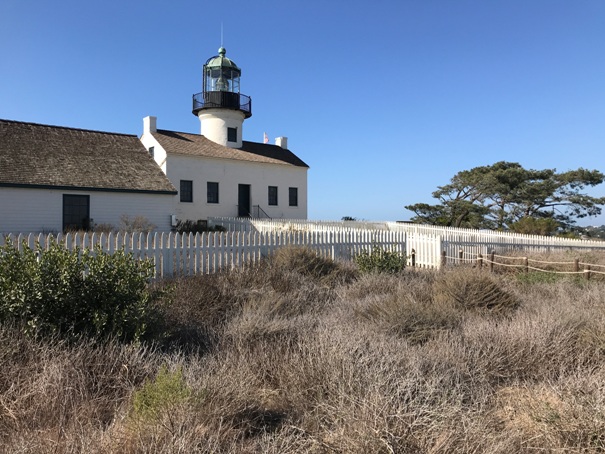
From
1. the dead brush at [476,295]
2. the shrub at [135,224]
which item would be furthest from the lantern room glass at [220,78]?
the dead brush at [476,295]

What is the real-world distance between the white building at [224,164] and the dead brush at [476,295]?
2063 centimetres

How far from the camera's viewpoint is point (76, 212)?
18.8 m

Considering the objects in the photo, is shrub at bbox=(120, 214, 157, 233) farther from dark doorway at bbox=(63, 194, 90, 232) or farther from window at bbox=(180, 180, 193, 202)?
window at bbox=(180, 180, 193, 202)

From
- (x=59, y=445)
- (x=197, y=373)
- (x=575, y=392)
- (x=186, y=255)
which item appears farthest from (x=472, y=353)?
(x=186, y=255)

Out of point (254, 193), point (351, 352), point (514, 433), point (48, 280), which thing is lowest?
point (514, 433)

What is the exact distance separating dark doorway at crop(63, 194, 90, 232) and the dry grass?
14.6 meters

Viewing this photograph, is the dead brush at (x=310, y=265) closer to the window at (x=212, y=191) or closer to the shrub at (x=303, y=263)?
the shrub at (x=303, y=263)

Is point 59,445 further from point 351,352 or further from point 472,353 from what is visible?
point 472,353

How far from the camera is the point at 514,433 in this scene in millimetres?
2750

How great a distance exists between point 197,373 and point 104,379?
695 mm

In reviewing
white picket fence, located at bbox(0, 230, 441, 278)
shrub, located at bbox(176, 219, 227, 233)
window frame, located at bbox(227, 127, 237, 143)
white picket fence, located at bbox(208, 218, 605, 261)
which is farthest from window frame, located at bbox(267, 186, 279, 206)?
white picket fence, located at bbox(0, 230, 441, 278)

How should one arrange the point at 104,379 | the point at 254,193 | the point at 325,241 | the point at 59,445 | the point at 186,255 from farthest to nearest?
the point at 254,193 < the point at 325,241 < the point at 186,255 < the point at 104,379 < the point at 59,445

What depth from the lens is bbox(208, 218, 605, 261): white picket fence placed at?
15031mm

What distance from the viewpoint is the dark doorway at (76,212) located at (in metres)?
18.5
